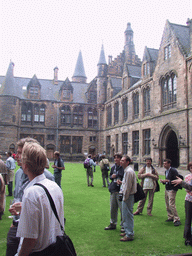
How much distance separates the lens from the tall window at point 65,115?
40.2 metres

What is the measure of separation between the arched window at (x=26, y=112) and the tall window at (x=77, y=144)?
26.0ft

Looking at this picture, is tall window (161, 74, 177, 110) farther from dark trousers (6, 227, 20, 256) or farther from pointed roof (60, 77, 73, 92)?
pointed roof (60, 77, 73, 92)

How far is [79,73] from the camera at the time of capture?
5938 cm

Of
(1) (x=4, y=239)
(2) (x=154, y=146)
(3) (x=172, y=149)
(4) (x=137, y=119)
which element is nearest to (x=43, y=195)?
(1) (x=4, y=239)

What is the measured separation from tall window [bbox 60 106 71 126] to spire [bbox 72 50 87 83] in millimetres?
19830

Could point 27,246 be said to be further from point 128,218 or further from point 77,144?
point 77,144

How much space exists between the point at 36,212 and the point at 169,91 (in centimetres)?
2189

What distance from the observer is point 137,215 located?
7.30 metres

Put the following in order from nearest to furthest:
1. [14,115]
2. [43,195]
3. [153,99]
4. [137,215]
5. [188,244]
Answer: [43,195]
[188,244]
[137,215]
[153,99]
[14,115]

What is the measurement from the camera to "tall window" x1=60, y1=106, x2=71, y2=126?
40188 mm

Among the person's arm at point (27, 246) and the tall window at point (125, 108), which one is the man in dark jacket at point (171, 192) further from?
the tall window at point (125, 108)

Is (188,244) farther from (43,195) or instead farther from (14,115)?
(14,115)

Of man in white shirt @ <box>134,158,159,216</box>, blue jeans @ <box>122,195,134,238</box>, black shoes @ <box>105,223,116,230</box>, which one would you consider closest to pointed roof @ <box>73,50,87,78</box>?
man in white shirt @ <box>134,158,159,216</box>

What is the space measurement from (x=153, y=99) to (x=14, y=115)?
21917 millimetres
